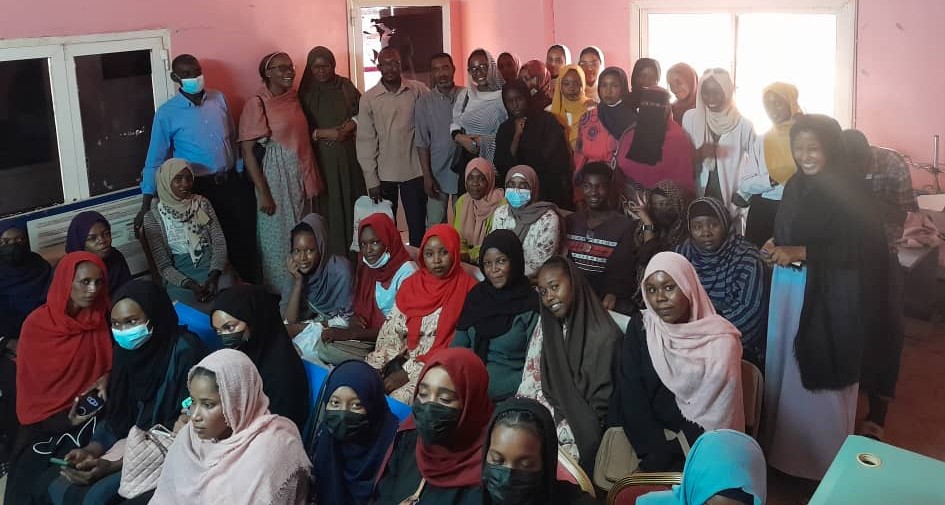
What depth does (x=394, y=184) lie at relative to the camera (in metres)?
6.03

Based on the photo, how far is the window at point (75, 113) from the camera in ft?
16.1

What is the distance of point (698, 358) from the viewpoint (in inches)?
121

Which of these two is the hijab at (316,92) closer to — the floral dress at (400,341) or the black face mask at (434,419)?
the floral dress at (400,341)

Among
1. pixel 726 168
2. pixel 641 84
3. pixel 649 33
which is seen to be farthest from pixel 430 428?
pixel 649 33

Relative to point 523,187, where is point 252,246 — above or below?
below

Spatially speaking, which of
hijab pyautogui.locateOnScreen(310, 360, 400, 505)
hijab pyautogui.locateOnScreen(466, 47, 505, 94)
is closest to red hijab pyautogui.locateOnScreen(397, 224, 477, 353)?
hijab pyautogui.locateOnScreen(310, 360, 400, 505)

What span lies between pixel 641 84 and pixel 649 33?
1.74 meters

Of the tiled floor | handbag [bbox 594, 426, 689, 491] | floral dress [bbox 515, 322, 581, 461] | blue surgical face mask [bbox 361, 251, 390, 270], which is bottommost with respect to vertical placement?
the tiled floor

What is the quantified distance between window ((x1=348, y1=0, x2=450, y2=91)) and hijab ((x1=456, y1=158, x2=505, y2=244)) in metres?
2.06

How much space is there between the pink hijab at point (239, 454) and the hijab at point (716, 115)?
294 cm

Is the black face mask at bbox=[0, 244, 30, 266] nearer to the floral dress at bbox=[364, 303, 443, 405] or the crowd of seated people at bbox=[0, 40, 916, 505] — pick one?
the crowd of seated people at bbox=[0, 40, 916, 505]

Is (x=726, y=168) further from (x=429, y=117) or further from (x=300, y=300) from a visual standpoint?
(x=300, y=300)

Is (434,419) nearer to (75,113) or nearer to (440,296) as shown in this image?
(440,296)

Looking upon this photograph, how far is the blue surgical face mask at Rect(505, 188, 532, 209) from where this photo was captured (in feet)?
15.4
